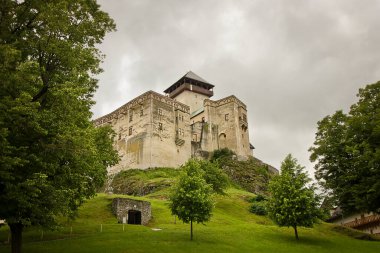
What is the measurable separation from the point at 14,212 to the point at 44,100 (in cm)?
662

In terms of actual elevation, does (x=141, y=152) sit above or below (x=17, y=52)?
above

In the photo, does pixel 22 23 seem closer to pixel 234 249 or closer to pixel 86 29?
pixel 86 29

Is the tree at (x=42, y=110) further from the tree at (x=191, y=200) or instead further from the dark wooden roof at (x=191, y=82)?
the dark wooden roof at (x=191, y=82)

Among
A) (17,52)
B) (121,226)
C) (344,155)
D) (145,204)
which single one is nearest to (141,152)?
(145,204)

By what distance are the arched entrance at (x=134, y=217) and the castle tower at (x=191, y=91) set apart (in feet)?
184

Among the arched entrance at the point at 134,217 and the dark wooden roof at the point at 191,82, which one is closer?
the arched entrance at the point at 134,217

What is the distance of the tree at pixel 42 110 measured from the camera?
19719mm

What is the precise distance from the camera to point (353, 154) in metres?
36.1

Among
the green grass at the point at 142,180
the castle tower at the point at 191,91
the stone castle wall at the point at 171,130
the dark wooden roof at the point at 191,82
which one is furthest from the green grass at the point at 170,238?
the dark wooden roof at the point at 191,82

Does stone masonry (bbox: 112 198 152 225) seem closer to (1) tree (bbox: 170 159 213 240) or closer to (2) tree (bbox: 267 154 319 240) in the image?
(1) tree (bbox: 170 159 213 240)

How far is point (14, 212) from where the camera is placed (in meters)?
20.7

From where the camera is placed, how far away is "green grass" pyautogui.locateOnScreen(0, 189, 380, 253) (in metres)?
28.5

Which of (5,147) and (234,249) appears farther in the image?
(234,249)

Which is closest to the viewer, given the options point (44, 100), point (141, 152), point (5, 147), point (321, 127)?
point (5, 147)
